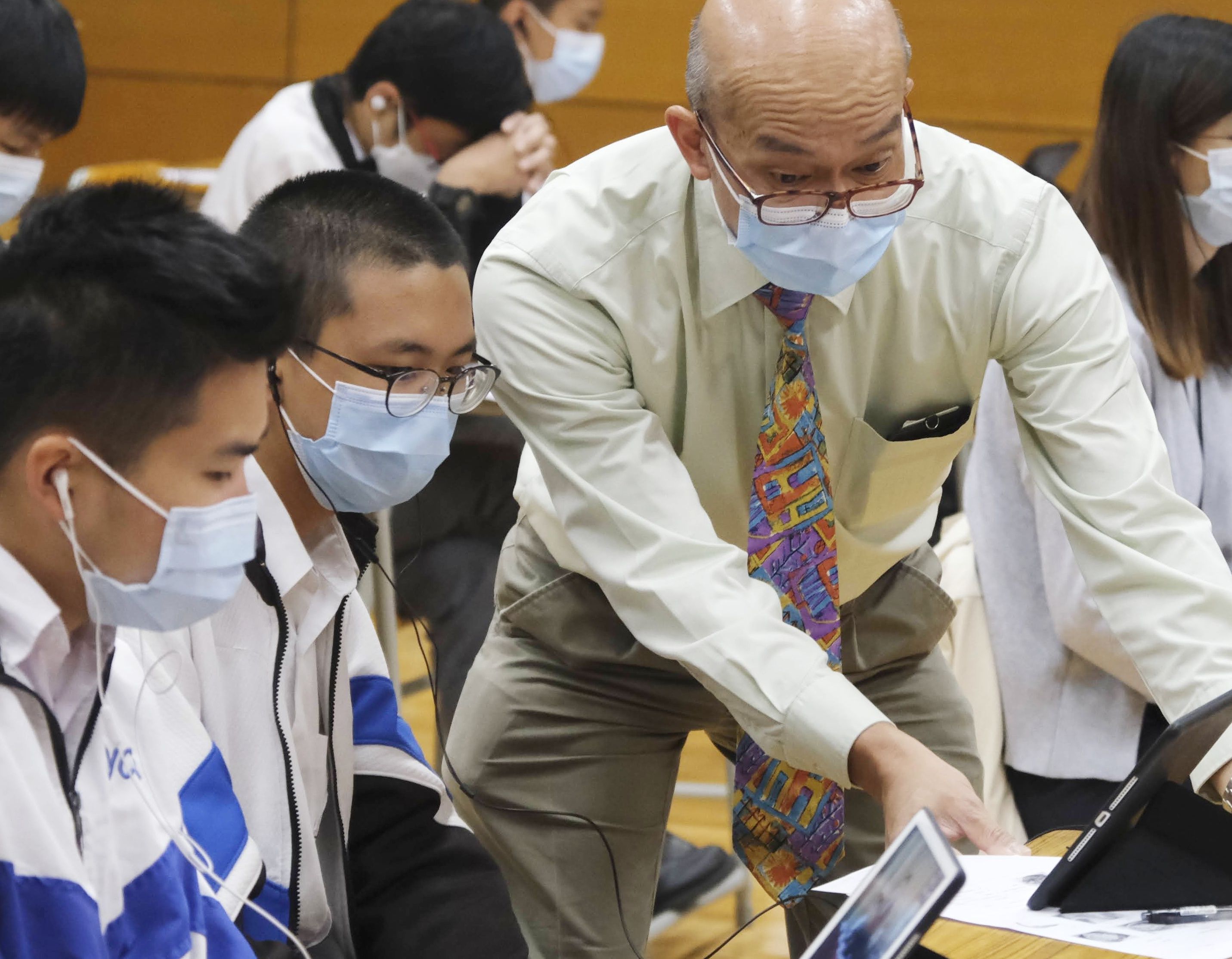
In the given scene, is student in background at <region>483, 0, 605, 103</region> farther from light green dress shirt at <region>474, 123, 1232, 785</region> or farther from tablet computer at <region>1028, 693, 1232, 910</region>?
tablet computer at <region>1028, 693, 1232, 910</region>

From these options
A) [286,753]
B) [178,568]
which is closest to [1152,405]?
[286,753]

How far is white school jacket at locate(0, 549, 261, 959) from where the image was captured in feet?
3.04

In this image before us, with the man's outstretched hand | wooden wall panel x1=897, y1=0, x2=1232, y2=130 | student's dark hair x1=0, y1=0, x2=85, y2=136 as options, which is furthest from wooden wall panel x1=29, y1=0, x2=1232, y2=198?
the man's outstretched hand

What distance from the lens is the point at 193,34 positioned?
5.07m

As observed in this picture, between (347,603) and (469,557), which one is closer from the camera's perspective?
(347,603)

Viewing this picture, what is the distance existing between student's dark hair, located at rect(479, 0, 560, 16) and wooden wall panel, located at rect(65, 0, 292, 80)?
154 centimetres

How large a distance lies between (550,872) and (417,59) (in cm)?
180

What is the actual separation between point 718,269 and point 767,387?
0.42 feet

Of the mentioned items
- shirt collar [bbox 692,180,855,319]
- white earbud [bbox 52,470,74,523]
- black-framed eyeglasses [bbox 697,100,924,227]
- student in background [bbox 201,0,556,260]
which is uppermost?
black-framed eyeglasses [bbox 697,100,924,227]

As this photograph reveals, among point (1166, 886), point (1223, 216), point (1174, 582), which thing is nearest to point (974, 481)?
point (1223, 216)

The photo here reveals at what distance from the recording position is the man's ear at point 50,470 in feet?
3.17

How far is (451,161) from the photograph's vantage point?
3035 millimetres

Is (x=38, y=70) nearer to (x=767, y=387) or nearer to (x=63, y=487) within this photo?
(x=767, y=387)

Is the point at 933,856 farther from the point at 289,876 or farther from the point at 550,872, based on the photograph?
the point at 550,872
